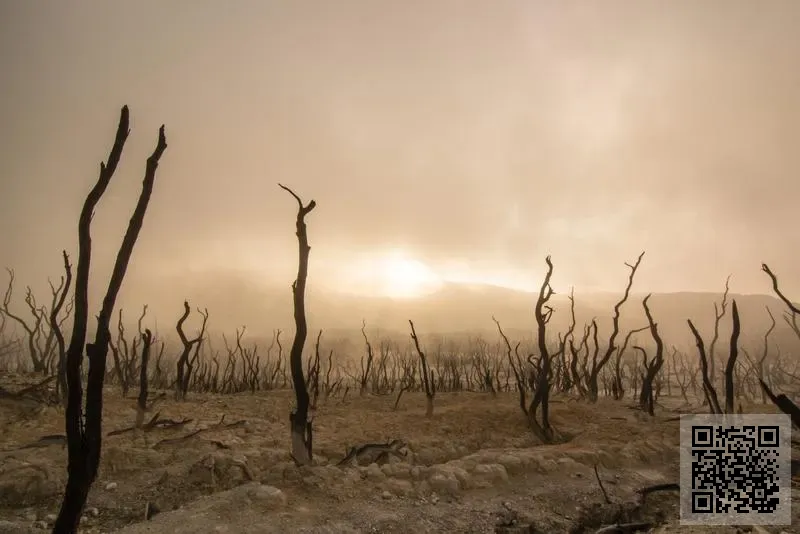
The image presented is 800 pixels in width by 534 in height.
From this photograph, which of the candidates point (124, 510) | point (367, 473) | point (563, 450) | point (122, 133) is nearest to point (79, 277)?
point (122, 133)

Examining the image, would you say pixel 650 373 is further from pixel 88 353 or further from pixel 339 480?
pixel 88 353

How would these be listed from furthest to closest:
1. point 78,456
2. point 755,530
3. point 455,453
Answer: point 455,453, point 755,530, point 78,456

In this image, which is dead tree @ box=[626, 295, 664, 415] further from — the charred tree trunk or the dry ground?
the dry ground

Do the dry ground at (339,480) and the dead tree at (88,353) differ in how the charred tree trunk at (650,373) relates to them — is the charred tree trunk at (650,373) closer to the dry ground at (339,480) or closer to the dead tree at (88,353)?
the dry ground at (339,480)

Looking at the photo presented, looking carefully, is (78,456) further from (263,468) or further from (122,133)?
(263,468)

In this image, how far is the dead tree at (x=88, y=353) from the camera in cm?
367

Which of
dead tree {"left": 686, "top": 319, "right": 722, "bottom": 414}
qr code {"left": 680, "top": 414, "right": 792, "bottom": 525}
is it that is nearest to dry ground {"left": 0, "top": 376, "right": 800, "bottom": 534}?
qr code {"left": 680, "top": 414, "right": 792, "bottom": 525}

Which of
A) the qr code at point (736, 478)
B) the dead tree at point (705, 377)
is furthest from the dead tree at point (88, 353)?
the dead tree at point (705, 377)

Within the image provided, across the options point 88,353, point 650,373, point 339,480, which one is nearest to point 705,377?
point 650,373

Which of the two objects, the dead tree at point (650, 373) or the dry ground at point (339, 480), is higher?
the dead tree at point (650, 373)

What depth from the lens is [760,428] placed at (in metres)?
7.55

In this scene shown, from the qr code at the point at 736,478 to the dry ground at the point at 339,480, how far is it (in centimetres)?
31

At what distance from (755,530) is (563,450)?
3.18 m

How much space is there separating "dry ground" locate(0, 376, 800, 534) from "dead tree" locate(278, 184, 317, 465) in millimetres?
365
